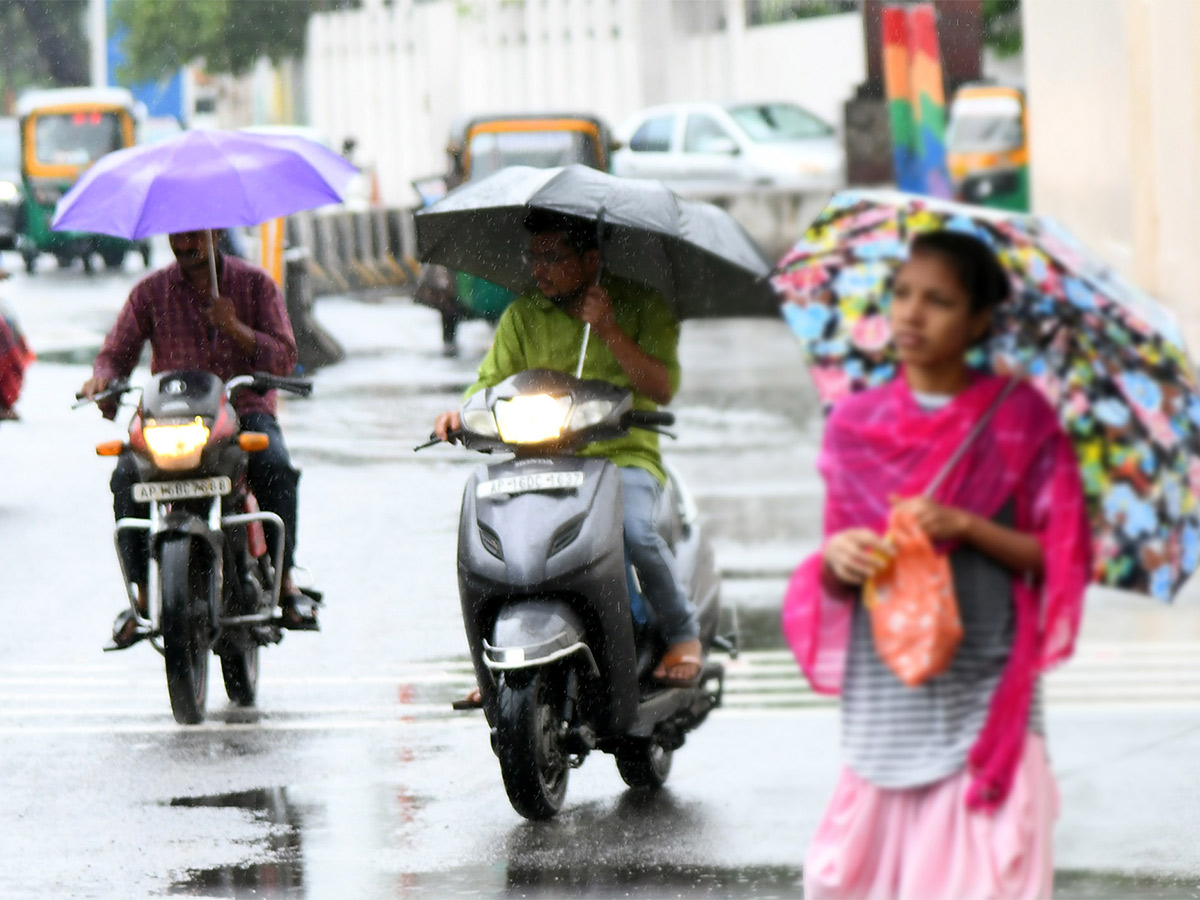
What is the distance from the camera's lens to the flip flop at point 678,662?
7156mm

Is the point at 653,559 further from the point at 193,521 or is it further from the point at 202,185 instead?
the point at 202,185

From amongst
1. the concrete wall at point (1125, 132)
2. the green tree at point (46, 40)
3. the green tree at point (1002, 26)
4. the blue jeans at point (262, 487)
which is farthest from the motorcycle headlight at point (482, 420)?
the green tree at point (46, 40)

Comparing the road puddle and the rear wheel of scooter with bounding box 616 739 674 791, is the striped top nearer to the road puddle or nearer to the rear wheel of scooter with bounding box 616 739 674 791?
the road puddle

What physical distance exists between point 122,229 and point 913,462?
4.49 meters

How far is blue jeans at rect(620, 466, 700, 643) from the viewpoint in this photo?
7027 mm

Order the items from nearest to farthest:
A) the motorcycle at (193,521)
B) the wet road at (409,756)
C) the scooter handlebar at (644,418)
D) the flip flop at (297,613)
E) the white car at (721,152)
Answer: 1. the wet road at (409,756)
2. the scooter handlebar at (644,418)
3. the motorcycle at (193,521)
4. the flip flop at (297,613)
5. the white car at (721,152)

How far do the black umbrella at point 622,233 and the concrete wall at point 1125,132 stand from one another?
1221 cm

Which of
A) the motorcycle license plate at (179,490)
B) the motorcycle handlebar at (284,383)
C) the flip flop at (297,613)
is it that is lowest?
the flip flop at (297,613)

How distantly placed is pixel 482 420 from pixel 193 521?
5.86 feet

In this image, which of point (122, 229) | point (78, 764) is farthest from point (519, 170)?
point (78, 764)

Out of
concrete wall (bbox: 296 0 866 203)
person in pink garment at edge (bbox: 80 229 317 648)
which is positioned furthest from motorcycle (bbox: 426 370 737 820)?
concrete wall (bbox: 296 0 866 203)

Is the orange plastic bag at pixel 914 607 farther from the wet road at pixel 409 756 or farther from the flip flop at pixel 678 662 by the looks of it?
the flip flop at pixel 678 662

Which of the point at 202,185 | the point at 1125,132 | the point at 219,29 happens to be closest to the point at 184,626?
the point at 202,185

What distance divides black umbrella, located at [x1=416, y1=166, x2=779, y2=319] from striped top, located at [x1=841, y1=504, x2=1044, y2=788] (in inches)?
96.1
